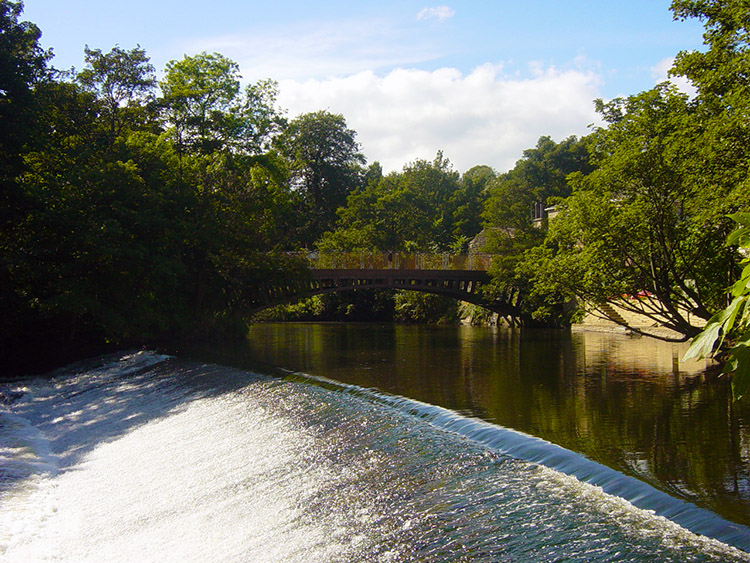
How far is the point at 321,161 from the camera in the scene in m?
75.6

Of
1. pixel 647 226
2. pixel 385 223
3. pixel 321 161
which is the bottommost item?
pixel 647 226

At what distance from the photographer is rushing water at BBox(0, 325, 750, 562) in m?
7.27

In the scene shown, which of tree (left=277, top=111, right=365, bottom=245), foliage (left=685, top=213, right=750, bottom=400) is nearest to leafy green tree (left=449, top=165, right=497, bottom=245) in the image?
tree (left=277, top=111, right=365, bottom=245)

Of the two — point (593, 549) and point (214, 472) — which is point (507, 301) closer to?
point (214, 472)

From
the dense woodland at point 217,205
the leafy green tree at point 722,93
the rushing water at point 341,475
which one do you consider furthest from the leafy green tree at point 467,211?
the rushing water at point 341,475

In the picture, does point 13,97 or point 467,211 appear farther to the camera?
point 467,211

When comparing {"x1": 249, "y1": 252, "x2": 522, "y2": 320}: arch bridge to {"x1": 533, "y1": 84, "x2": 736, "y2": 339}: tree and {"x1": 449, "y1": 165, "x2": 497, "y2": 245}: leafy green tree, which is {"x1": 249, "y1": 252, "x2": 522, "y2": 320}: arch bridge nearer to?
{"x1": 533, "y1": 84, "x2": 736, "y2": 339}: tree

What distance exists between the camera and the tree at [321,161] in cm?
7394

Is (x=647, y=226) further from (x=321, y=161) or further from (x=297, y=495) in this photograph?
(x=321, y=161)

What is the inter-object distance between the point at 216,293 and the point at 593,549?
27681 millimetres

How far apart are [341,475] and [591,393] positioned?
856 centimetres

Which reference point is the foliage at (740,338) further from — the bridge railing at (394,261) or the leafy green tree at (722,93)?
the bridge railing at (394,261)

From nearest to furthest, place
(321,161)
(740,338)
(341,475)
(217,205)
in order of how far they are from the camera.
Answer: (740,338) → (341,475) → (217,205) → (321,161)

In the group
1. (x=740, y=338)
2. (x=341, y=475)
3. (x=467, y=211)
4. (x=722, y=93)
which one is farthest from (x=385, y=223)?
(x=740, y=338)
